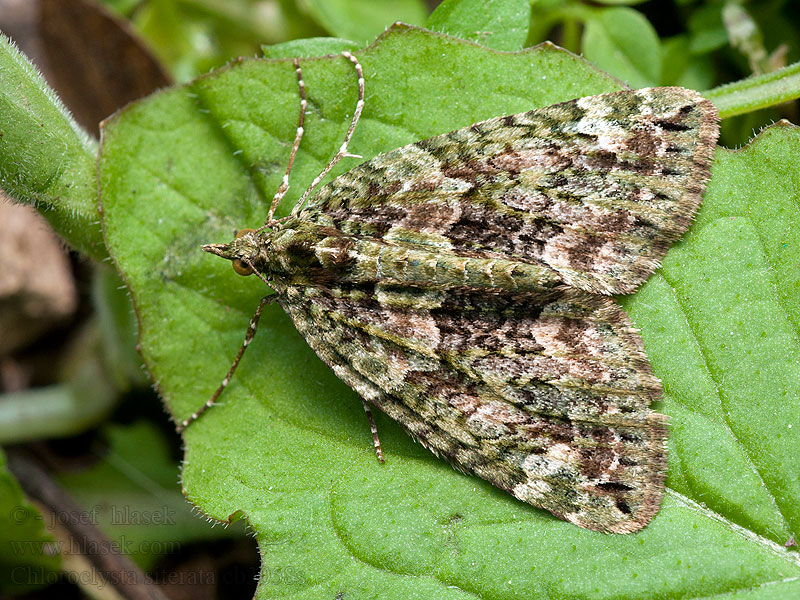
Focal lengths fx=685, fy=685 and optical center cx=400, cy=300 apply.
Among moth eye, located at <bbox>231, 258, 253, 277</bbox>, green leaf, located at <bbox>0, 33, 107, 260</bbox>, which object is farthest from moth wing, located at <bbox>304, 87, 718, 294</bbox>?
green leaf, located at <bbox>0, 33, 107, 260</bbox>

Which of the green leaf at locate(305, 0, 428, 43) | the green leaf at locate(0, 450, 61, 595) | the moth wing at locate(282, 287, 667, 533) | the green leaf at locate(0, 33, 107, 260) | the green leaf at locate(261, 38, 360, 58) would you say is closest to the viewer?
the moth wing at locate(282, 287, 667, 533)

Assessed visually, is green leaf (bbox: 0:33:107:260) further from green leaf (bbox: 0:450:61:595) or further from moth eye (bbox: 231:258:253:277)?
green leaf (bbox: 0:450:61:595)

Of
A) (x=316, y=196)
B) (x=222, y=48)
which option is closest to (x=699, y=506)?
(x=316, y=196)

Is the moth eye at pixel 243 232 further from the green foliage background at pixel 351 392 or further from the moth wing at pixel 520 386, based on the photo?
the moth wing at pixel 520 386

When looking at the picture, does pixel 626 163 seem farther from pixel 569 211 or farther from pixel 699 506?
pixel 699 506

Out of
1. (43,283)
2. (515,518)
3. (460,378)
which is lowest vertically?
(515,518)
